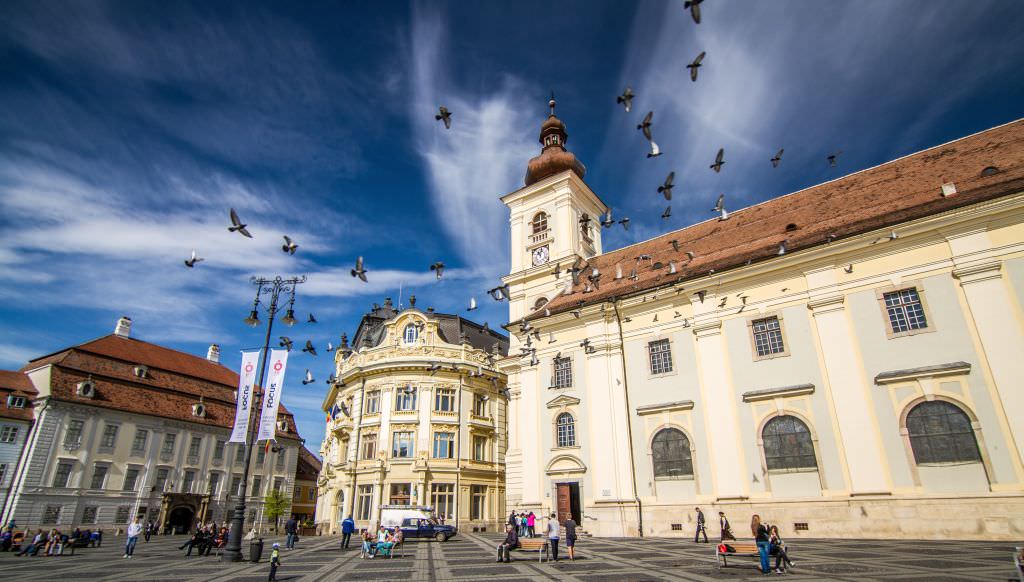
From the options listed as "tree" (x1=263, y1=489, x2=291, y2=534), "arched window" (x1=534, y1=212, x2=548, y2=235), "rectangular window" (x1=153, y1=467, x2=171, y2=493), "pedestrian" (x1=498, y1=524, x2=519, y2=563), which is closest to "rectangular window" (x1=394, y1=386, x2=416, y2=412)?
"arched window" (x1=534, y1=212, x2=548, y2=235)

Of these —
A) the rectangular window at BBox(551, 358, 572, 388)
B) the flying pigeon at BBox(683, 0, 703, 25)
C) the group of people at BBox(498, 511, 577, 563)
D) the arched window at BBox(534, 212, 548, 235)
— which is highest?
the arched window at BBox(534, 212, 548, 235)

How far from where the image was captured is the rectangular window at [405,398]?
135ft

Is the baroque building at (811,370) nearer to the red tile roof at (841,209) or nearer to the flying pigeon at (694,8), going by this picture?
the red tile roof at (841,209)

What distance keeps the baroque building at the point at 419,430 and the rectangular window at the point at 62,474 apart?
60.2ft

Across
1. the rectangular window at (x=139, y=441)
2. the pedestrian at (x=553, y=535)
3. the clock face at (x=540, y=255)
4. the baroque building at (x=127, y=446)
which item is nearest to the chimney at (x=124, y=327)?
the baroque building at (x=127, y=446)

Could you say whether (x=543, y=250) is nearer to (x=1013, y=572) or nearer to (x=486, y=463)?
(x=486, y=463)

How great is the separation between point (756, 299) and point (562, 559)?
573 inches

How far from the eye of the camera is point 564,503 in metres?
25.9

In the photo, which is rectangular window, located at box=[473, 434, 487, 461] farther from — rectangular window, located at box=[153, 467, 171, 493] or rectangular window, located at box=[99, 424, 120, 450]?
rectangular window, located at box=[99, 424, 120, 450]

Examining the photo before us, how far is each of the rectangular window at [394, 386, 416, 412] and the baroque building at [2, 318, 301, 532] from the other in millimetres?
13268

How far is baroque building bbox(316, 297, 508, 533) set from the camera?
3869cm

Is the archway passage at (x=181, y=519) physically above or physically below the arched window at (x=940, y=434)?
below

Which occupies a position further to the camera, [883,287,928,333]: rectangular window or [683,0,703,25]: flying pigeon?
[883,287,928,333]: rectangular window

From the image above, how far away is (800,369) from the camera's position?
21.5m
